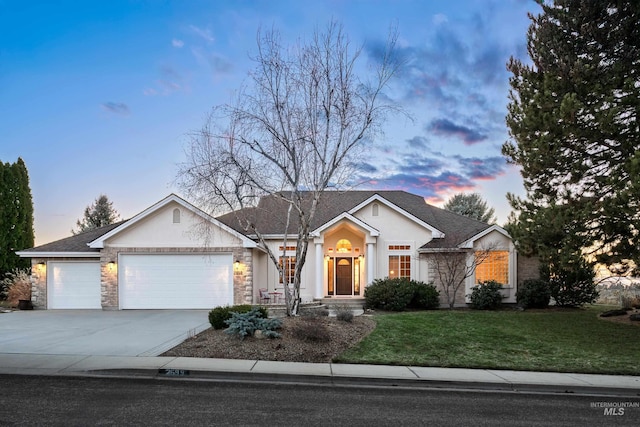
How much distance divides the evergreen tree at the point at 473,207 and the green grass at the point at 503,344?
28.3 metres

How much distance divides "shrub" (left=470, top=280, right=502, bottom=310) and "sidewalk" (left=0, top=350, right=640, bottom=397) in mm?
10432

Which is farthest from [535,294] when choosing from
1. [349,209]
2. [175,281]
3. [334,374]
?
[175,281]

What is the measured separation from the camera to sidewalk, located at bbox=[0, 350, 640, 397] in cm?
789

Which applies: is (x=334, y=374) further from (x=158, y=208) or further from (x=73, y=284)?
(x=73, y=284)

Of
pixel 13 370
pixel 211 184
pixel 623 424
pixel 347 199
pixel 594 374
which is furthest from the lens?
pixel 347 199

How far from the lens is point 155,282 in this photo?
1892 centimetres

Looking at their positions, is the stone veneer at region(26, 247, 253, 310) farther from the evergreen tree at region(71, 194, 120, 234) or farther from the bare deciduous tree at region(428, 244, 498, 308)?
the evergreen tree at region(71, 194, 120, 234)

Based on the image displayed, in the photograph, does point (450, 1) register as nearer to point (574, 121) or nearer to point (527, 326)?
point (574, 121)

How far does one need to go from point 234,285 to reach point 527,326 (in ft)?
38.1

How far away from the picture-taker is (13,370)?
26.6ft

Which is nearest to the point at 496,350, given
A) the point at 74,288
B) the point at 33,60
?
the point at 74,288

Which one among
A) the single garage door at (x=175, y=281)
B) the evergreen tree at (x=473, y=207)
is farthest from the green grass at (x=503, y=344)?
the evergreen tree at (x=473, y=207)

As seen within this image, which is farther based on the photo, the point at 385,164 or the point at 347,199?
the point at 347,199

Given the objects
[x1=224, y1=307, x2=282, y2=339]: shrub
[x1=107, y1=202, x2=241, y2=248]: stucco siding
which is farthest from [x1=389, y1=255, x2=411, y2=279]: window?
[x1=224, y1=307, x2=282, y2=339]: shrub
